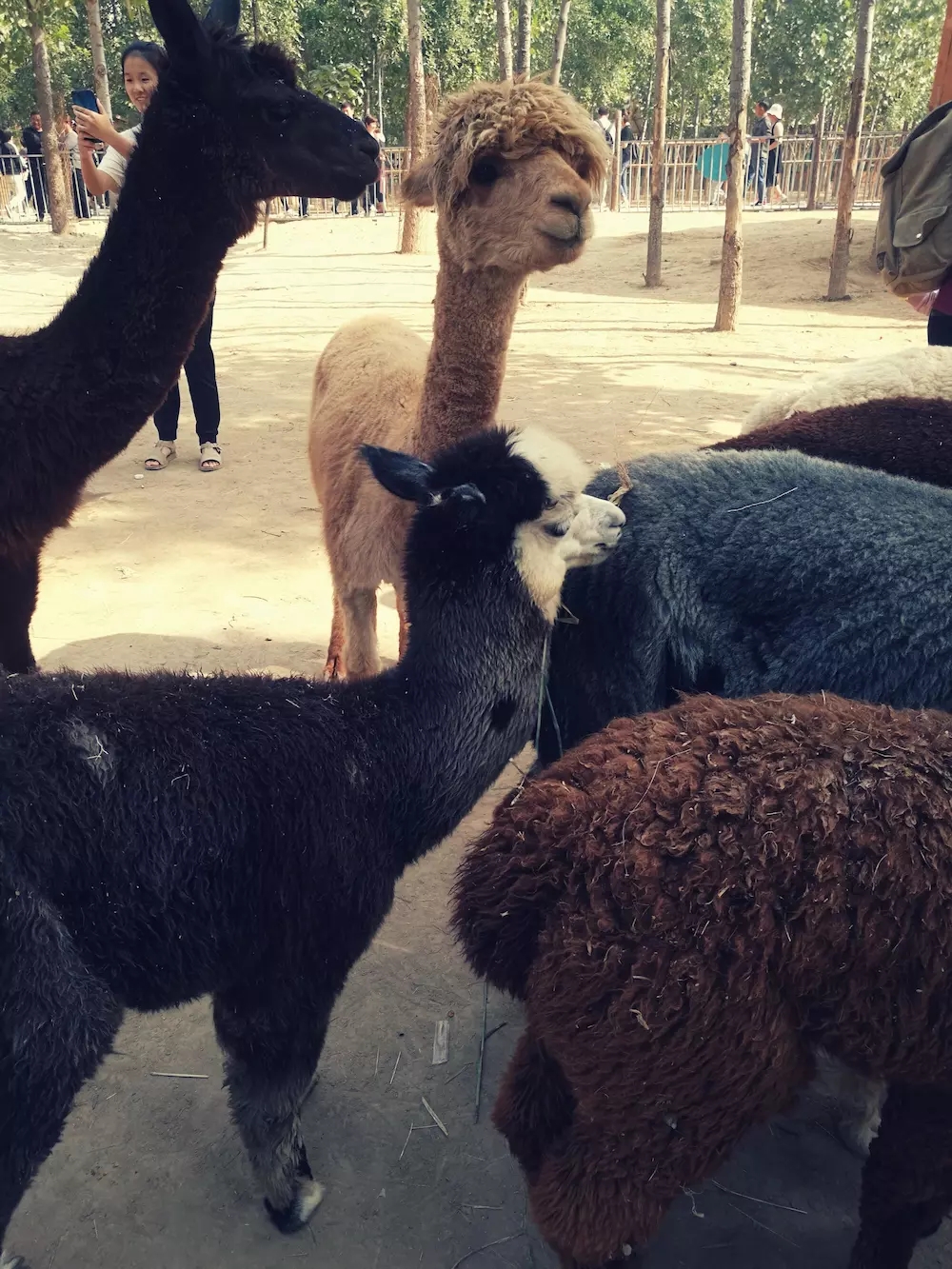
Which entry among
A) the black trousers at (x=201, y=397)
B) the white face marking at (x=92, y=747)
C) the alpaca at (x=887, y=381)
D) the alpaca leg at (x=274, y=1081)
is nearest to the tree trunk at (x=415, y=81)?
the black trousers at (x=201, y=397)

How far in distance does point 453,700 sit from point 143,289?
178 centimetres

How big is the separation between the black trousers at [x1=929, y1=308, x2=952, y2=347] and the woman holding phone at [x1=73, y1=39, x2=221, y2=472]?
10.7ft

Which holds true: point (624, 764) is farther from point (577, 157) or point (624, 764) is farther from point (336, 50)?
point (336, 50)

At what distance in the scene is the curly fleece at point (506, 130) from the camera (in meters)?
3.35

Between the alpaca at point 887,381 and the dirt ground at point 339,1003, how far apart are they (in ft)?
6.80

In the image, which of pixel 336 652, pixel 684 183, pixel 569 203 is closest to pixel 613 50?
pixel 684 183

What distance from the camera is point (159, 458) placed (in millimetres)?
6797

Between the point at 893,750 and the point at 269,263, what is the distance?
1900 centimetres

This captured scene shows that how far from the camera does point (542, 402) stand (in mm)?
8289

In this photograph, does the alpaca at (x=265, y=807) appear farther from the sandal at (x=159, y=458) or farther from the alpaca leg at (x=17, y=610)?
the sandal at (x=159, y=458)

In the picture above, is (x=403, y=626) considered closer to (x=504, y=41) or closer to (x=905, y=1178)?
(x=905, y=1178)

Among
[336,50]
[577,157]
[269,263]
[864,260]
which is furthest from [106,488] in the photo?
[336,50]

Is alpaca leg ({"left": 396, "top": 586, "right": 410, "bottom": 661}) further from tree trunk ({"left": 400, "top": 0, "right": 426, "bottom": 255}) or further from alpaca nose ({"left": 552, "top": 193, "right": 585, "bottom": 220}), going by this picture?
tree trunk ({"left": 400, "top": 0, "right": 426, "bottom": 255})

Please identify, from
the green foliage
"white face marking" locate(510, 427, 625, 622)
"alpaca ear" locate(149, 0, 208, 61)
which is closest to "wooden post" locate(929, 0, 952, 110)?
"alpaca ear" locate(149, 0, 208, 61)
